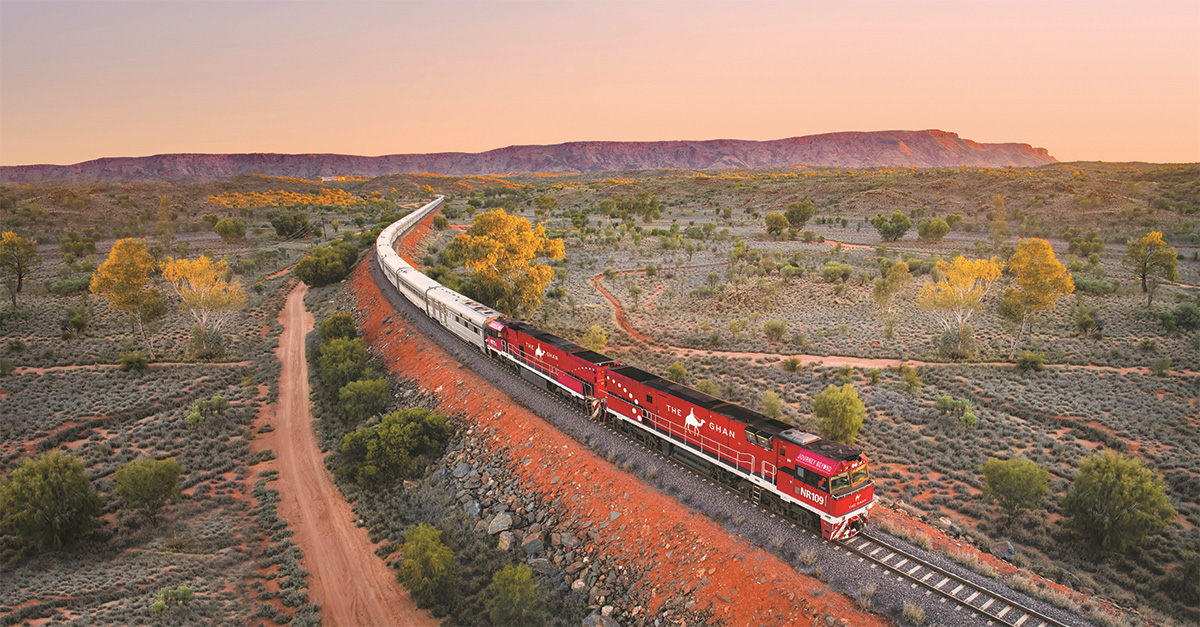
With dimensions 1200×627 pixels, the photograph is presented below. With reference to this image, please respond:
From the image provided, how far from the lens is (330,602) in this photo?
A: 21062 millimetres

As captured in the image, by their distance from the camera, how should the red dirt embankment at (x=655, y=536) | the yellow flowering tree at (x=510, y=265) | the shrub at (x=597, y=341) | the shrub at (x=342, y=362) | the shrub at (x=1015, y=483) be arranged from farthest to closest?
1. the yellow flowering tree at (x=510, y=265)
2. the shrub at (x=597, y=341)
3. the shrub at (x=342, y=362)
4. the shrub at (x=1015, y=483)
5. the red dirt embankment at (x=655, y=536)

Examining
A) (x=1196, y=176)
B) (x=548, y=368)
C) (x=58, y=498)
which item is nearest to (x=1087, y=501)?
(x=548, y=368)

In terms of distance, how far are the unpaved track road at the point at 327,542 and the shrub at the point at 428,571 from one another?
0.70 meters

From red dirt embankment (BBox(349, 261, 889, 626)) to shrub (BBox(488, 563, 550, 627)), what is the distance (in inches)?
118

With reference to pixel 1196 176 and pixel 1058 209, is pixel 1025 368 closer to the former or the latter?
pixel 1058 209

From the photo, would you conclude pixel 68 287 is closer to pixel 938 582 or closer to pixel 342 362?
pixel 342 362

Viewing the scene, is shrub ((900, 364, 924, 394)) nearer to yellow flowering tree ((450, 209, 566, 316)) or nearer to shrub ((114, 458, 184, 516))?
yellow flowering tree ((450, 209, 566, 316))

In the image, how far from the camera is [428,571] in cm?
2033

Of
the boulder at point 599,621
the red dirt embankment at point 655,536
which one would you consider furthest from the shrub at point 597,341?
the boulder at point 599,621

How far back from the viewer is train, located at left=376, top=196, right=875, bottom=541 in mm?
17453

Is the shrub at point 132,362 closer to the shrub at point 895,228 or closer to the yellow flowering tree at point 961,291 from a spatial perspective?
the yellow flowering tree at point 961,291

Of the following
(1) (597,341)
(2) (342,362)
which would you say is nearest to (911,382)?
(1) (597,341)

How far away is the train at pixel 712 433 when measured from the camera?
17.5 metres

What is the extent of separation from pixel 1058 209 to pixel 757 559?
11795cm
